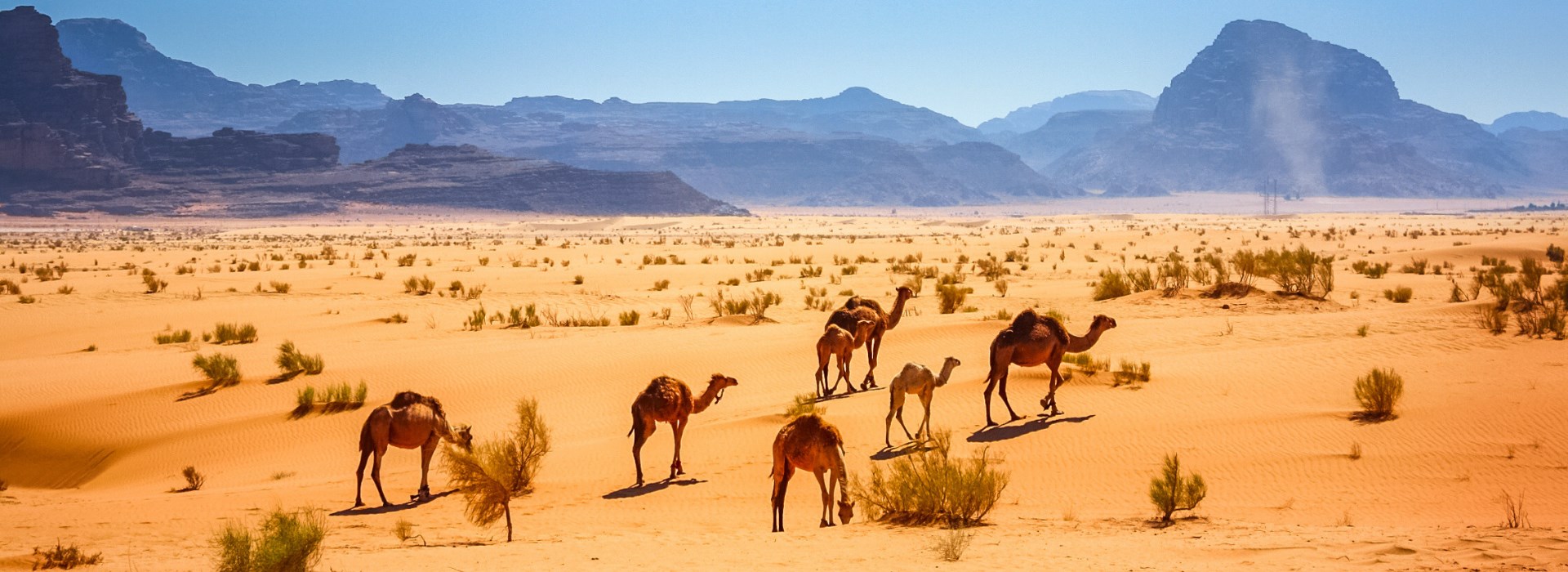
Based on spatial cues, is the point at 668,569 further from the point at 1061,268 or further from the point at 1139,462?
the point at 1061,268

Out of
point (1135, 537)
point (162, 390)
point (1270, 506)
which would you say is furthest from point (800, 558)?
point (162, 390)

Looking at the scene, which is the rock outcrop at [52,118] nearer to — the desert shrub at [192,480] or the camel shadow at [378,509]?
the desert shrub at [192,480]

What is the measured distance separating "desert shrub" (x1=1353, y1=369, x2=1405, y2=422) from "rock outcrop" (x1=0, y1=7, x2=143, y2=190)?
142130 mm

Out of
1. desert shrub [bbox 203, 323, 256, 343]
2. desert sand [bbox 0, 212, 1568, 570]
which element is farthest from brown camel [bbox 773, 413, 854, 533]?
desert shrub [bbox 203, 323, 256, 343]

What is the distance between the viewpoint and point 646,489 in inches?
411

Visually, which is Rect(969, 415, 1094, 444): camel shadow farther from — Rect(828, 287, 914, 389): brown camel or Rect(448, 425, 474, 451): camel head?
Rect(448, 425, 474, 451): camel head

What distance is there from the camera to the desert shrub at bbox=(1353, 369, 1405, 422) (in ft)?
38.7

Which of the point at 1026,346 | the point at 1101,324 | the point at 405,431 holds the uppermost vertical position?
the point at 1101,324

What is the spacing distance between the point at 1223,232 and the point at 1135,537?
205ft

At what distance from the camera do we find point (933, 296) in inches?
1030

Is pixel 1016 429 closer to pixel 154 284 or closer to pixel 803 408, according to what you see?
pixel 803 408

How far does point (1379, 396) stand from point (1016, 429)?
3.69 m

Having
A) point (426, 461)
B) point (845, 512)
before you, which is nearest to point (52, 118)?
point (426, 461)

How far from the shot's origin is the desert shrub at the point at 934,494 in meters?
8.69
